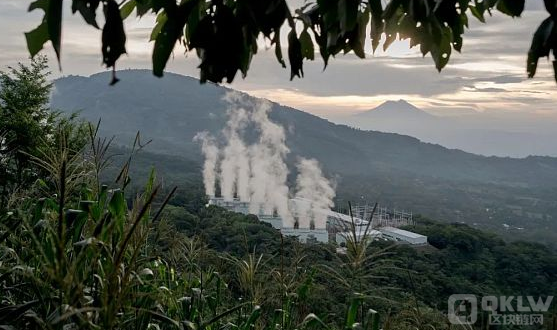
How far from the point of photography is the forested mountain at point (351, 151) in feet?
258

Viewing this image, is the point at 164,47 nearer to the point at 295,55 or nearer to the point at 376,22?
the point at 295,55

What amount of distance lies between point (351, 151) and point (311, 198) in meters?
64.9

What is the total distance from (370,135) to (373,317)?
5333 inches

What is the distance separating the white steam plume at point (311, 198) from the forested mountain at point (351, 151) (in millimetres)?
5782

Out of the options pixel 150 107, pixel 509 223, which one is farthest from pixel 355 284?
pixel 150 107

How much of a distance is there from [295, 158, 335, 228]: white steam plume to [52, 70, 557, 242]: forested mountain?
19.0 ft

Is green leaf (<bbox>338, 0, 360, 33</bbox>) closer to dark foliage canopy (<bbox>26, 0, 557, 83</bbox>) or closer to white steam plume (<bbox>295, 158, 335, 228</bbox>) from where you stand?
dark foliage canopy (<bbox>26, 0, 557, 83</bbox>)

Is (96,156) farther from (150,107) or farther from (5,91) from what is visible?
(150,107)

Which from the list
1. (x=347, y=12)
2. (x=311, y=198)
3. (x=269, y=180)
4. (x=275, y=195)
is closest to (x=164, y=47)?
(x=347, y=12)

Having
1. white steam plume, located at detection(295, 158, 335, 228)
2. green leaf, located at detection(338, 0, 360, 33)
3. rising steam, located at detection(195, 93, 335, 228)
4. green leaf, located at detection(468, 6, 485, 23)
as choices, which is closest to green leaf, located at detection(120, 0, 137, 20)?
green leaf, located at detection(338, 0, 360, 33)

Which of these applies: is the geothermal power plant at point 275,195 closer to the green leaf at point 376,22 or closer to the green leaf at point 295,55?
A: the green leaf at point 376,22

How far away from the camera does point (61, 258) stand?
3.76ft

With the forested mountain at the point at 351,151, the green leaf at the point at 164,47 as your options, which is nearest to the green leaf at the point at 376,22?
the green leaf at the point at 164,47

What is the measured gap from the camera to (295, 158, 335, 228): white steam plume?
41.6 m
